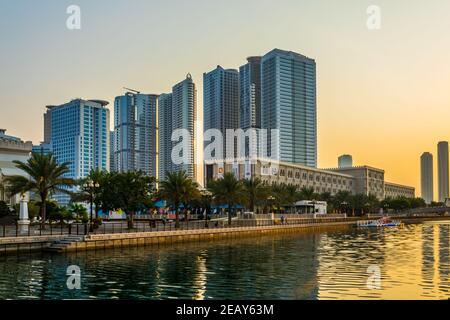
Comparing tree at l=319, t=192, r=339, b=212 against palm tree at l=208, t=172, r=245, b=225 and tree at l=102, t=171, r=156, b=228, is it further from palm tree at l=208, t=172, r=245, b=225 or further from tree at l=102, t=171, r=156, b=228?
tree at l=102, t=171, r=156, b=228

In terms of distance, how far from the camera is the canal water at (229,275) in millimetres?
25484

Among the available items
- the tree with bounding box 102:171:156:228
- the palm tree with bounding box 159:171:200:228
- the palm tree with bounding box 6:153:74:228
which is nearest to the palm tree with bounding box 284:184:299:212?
the palm tree with bounding box 159:171:200:228

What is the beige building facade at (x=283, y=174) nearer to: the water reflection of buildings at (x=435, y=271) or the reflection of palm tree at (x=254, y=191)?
the reflection of palm tree at (x=254, y=191)

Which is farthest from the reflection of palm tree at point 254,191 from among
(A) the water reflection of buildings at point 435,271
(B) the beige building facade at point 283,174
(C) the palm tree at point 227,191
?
(A) the water reflection of buildings at point 435,271

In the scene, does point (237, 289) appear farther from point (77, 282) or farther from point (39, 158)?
point (39, 158)

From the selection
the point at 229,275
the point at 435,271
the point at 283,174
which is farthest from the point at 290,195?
the point at 229,275

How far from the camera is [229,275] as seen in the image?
32219 millimetres

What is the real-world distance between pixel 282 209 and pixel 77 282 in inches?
3305

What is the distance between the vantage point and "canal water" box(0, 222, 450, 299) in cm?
2548

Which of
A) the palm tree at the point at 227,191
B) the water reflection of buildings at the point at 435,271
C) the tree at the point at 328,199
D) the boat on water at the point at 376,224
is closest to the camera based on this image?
the water reflection of buildings at the point at 435,271

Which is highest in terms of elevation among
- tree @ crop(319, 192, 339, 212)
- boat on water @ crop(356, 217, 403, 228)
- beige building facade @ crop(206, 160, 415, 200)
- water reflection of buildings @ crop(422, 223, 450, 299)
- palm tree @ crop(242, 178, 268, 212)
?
beige building facade @ crop(206, 160, 415, 200)

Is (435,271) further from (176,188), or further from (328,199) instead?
(328,199)
